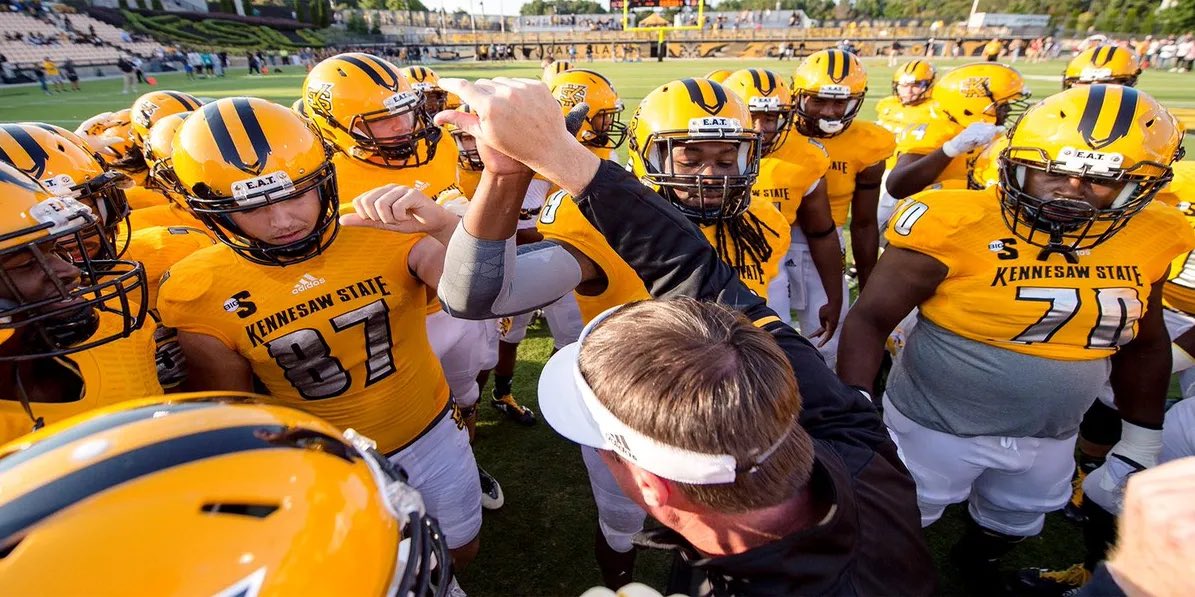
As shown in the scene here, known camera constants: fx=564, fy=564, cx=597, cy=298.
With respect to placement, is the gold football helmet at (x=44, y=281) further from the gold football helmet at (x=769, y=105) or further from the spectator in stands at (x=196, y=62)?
the spectator in stands at (x=196, y=62)

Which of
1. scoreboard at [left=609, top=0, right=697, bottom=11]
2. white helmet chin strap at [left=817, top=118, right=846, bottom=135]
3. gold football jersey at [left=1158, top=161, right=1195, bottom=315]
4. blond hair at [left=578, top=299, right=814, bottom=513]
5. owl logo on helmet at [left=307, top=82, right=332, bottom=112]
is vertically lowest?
gold football jersey at [left=1158, top=161, right=1195, bottom=315]

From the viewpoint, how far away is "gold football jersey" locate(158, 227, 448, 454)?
2.00 metres

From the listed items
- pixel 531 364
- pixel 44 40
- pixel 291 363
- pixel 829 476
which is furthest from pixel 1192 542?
pixel 44 40

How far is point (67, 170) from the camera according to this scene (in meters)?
2.57

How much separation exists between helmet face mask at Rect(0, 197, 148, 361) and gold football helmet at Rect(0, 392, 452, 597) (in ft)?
2.31

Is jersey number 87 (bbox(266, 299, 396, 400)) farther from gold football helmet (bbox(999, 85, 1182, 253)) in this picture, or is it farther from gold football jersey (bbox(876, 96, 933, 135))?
gold football jersey (bbox(876, 96, 933, 135))

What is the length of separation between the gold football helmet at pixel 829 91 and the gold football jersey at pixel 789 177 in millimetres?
698

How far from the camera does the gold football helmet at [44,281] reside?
1513 mm

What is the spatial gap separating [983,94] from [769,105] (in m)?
2.76

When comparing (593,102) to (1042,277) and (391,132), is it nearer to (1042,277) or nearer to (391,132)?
(391,132)

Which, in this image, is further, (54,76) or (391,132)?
(54,76)

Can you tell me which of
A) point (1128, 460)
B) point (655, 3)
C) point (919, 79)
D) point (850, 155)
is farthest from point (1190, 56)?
point (1128, 460)

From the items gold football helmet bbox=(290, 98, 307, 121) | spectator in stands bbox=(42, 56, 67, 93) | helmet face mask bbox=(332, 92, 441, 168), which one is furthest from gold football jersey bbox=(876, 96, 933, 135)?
spectator in stands bbox=(42, 56, 67, 93)

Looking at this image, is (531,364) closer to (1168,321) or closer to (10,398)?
(10,398)
